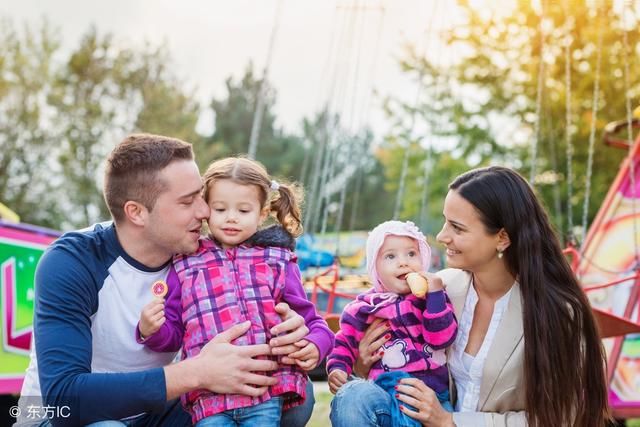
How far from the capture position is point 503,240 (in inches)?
89.8

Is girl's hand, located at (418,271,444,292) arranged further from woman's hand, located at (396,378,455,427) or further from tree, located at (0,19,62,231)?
tree, located at (0,19,62,231)

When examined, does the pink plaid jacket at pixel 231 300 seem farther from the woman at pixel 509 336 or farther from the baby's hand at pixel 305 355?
the woman at pixel 509 336

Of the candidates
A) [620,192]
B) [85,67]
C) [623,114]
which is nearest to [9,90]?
[85,67]

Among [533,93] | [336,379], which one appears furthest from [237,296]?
[533,93]

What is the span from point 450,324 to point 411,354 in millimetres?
154

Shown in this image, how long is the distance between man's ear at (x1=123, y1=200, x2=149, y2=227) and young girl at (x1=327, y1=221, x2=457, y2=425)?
2.34ft

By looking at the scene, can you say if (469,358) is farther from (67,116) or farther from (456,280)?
(67,116)

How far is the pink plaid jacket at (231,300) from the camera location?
208 cm

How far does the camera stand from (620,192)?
507 centimetres

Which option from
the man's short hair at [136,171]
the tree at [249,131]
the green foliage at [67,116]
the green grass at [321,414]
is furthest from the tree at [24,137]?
the man's short hair at [136,171]

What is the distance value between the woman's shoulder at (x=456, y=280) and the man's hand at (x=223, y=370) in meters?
0.69

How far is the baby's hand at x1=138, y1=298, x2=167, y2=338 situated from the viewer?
6.46 feet

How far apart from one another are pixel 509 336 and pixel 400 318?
1.08 ft

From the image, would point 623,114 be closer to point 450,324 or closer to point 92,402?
point 450,324
